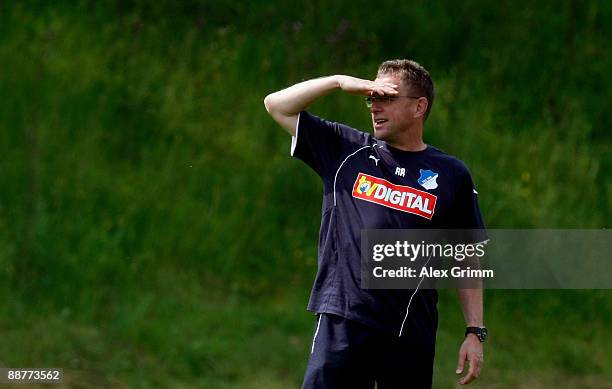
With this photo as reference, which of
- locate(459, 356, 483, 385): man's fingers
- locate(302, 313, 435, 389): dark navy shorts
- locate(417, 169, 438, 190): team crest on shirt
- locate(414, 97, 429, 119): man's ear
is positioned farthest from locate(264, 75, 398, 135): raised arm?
locate(459, 356, 483, 385): man's fingers

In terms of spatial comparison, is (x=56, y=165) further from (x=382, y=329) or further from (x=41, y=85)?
(x=382, y=329)

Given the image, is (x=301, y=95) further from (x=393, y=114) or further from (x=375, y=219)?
(x=375, y=219)

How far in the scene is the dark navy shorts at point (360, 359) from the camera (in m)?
4.50

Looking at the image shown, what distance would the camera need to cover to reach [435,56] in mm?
10539

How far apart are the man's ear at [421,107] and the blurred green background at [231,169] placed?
341 cm

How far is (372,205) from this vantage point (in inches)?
180

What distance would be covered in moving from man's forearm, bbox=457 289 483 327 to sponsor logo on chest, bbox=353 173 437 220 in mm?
459

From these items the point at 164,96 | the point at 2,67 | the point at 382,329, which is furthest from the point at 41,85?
the point at 382,329

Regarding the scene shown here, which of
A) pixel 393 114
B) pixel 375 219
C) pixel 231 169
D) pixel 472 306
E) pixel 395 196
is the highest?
pixel 231 169

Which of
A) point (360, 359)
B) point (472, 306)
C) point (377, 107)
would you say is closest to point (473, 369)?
point (472, 306)

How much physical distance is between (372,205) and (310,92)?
56 centimetres

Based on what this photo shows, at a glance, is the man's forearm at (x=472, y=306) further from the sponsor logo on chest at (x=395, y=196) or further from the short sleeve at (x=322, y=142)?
the short sleeve at (x=322, y=142)

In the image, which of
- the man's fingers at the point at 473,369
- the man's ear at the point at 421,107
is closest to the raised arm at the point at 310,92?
the man's ear at the point at 421,107

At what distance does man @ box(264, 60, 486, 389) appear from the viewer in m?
4.51
